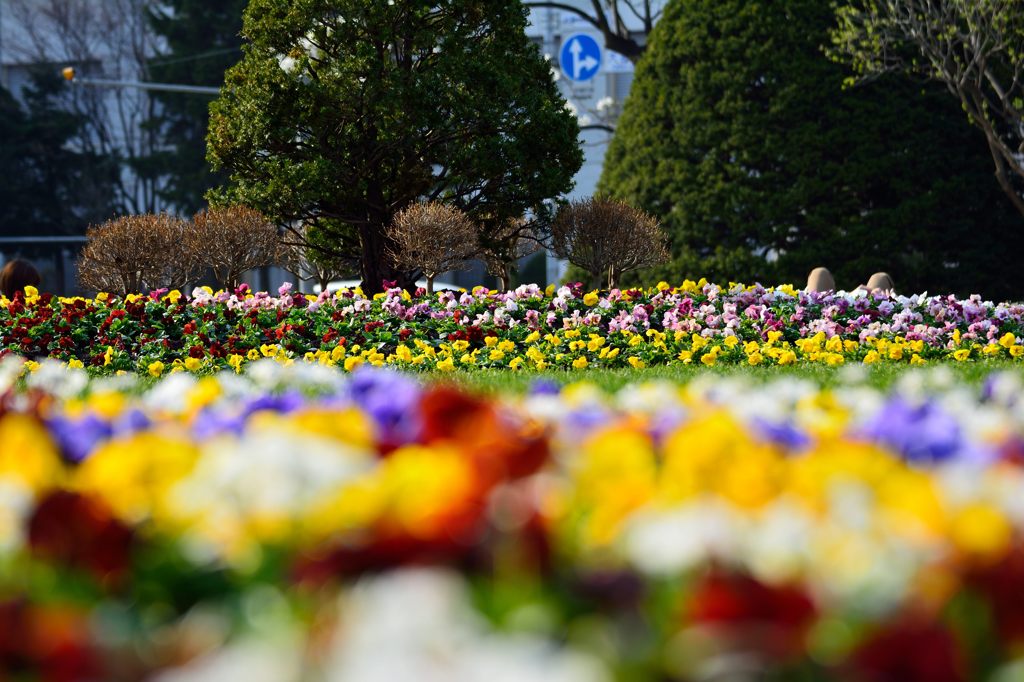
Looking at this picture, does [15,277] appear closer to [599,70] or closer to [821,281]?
[821,281]

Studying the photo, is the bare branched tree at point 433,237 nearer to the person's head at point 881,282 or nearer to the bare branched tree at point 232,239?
the bare branched tree at point 232,239

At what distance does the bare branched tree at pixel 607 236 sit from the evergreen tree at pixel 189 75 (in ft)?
82.7

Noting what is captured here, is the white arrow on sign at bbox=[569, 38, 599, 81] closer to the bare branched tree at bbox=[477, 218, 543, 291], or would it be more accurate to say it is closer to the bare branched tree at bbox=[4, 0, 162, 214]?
the bare branched tree at bbox=[477, 218, 543, 291]

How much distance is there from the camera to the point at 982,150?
15.1m

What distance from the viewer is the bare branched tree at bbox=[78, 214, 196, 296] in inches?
504

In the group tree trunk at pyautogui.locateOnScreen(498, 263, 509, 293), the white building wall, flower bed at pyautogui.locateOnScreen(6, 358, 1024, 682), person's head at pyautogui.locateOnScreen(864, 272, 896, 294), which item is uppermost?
the white building wall

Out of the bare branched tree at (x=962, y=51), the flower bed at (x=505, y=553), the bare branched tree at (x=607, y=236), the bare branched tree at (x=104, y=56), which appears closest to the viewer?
the flower bed at (x=505, y=553)

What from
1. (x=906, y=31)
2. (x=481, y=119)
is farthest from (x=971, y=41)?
(x=481, y=119)

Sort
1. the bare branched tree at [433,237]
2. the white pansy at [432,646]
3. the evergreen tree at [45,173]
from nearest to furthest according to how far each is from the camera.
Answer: the white pansy at [432,646] < the bare branched tree at [433,237] < the evergreen tree at [45,173]

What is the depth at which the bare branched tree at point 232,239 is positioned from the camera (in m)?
12.8

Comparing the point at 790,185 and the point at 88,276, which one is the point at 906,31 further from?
the point at 88,276

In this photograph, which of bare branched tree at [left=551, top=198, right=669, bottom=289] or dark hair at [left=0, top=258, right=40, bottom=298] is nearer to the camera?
bare branched tree at [left=551, top=198, right=669, bottom=289]

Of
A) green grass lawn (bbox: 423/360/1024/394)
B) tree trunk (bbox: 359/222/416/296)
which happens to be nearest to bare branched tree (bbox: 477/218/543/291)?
tree trunk (bbox: 359/222/416/296)

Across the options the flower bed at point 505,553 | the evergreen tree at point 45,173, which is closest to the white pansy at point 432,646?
the flower bed at point 505,553
